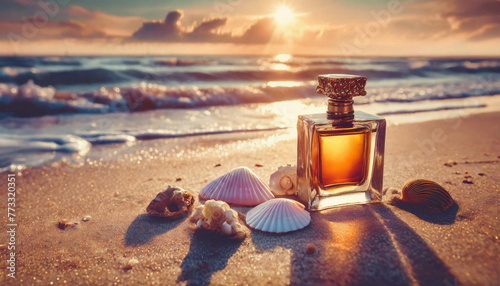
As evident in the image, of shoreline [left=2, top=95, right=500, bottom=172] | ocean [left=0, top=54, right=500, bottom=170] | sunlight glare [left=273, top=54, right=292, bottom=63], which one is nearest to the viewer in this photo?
shoreline [left=2, top=95, right=500, bottom=172]

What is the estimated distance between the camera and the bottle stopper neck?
2053 millimetres

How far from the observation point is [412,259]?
1.68m

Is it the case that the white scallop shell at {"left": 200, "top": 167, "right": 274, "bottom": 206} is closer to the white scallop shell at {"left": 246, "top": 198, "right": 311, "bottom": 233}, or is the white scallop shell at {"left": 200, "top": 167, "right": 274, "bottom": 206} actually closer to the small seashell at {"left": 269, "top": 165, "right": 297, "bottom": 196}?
the small seashell at {"left": 269, "top": 165, "right": 297, "bottom": 196}

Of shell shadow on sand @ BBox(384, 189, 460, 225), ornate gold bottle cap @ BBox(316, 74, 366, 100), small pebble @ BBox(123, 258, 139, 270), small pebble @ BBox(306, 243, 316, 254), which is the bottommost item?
small pebble @ BBox(123, 258, 139, 270)

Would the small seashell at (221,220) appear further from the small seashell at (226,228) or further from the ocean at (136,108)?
the ocean at (136,108)

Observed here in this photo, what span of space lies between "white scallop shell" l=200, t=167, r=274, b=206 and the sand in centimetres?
34

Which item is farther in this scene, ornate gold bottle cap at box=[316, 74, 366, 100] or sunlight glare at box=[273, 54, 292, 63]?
sunlight glare at box=[273, 54, 292, 63]

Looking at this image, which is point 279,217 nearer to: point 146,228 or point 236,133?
point 146,228

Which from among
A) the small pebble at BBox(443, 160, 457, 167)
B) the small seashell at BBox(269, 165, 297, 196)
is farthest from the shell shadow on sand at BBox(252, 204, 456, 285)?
the small pebble at BBox(443, 160, 457, 167)

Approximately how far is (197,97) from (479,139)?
5.67 m

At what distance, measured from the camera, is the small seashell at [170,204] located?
7.22 feet

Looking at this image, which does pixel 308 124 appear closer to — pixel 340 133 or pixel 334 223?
pixel 340 133

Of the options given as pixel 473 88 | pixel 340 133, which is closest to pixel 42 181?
pixel 340 133

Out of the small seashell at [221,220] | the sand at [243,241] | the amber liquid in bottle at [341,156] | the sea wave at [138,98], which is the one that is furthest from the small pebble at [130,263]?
the sea wave at [138,98]
